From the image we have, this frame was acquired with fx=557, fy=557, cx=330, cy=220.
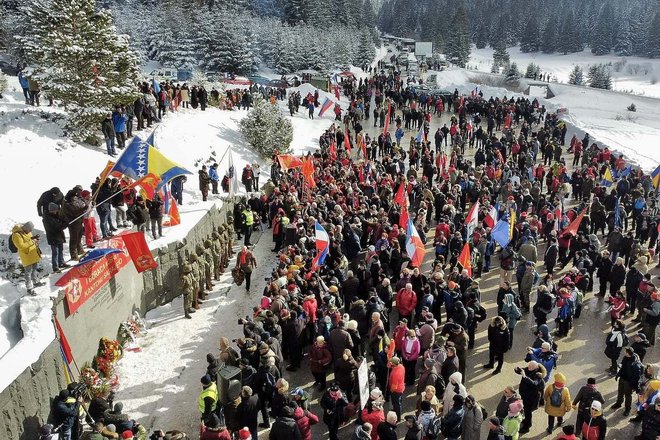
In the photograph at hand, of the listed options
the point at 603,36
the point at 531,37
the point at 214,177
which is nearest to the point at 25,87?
the point at 214,177

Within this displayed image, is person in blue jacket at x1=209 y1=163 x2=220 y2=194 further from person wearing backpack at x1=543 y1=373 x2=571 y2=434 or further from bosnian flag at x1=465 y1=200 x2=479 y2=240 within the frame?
person wearing backpack at x1=543 y1=373 x2=571 y2=434

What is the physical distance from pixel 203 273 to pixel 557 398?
345 inches

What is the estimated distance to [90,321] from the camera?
35.7 ft

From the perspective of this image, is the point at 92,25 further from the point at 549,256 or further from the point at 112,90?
the point at 549,256

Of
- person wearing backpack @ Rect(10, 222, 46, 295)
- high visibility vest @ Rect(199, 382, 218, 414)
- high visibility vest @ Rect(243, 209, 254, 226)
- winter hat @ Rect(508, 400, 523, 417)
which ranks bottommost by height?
high visibility vest @ Rect(243, 209, 254, 226)

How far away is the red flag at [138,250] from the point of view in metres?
11.7

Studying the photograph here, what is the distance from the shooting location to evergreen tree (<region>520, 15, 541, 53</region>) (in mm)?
104406

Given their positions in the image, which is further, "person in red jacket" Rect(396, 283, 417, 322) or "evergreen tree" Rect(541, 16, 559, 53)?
"evergreen tree" Rect(541, 16, 559, 53)

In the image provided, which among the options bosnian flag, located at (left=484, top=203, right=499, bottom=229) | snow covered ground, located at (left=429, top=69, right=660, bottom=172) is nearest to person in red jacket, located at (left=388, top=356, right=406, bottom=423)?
bosnian flag, located at (left=484, top=203, right=499, bottom=229)

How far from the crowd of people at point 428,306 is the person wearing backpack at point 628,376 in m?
0.02

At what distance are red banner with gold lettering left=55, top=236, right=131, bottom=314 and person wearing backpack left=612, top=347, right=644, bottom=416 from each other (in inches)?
383

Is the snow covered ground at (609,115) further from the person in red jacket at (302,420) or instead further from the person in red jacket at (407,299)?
the person in red jacket at (302,420)

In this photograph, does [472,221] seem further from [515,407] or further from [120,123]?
[120,123]

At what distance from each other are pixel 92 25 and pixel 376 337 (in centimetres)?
1468
